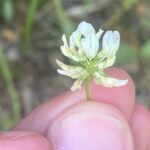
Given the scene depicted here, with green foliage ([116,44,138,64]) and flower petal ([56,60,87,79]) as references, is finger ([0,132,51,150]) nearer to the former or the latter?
flower petal ([56,60,87,79])

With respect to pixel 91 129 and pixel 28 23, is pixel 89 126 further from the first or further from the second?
pixel 28 23

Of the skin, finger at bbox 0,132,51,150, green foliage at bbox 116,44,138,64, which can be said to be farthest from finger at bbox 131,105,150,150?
green foliage at bbox 116,44,138,64

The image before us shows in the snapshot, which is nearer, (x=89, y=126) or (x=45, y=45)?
(x=89, y=126)

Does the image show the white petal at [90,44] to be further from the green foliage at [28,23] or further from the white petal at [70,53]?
the green foliage at [28,23]

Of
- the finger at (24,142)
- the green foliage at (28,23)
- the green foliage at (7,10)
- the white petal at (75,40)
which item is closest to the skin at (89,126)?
the finger at (24,142)

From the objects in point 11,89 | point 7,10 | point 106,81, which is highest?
point 106,81

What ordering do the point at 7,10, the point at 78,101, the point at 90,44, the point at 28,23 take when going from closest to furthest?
the point at 90,44 < the point at 78,101 < the point at 28,23 < the point at 7,10

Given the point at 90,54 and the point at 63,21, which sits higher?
the point at 90,54

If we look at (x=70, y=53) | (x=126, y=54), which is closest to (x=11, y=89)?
(x=126, y=54)
